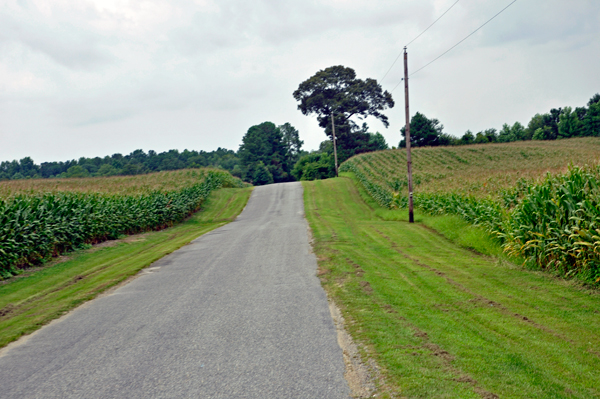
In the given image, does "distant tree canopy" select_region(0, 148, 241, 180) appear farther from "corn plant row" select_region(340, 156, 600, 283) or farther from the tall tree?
"corn plant row" select_region(340, 156, 600, 283)

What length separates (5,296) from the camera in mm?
11203

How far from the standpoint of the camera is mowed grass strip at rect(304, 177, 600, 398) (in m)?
4.58

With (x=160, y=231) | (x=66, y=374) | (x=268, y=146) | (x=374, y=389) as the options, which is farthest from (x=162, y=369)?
(x=268, y=146)

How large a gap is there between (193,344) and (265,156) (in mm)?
95902

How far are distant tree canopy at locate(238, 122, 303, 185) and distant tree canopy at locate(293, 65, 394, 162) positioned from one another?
22374mm

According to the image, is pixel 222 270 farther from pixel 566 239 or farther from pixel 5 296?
pixel 566 239

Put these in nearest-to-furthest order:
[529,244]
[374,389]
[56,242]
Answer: [374,389], [529,244], [56,242]

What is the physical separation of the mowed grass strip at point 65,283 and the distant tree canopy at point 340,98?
54417 mm

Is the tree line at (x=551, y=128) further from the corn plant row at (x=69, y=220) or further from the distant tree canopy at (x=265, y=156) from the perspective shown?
the corn plant row at (x=69, y=220)

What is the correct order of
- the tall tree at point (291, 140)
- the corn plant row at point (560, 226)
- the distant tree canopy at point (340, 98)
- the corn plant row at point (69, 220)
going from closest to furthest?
the corn plant row at point (560, 226) → the corn plant row at point (69, 220) → the distant tree canopy at point (340, 98) → the tall tree at point (291, 140)

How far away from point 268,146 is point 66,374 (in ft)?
326

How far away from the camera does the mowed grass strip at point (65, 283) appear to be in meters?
8.61

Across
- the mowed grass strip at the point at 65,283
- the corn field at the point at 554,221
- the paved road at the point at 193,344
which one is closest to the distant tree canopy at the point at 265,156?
the mowed grass strip at the point at 65,283

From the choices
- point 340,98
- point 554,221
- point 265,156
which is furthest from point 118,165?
point 554,221
